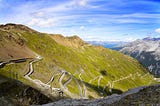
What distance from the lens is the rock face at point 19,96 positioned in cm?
3747

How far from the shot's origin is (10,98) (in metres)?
46.7

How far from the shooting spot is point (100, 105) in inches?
1328

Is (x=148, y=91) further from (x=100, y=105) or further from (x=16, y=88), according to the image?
(x=16, y=88)

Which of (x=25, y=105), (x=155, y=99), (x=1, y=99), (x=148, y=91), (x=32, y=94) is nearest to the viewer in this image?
(x=155, y=99)

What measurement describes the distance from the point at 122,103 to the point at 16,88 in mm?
31904

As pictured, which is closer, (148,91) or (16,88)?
(148,91)

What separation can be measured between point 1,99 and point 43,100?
7986mm

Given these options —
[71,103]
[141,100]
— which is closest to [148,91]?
[141,100]

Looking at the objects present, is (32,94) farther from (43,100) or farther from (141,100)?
(141,100)

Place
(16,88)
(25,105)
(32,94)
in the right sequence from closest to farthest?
1. (25,105)
2. (32,94)
3. (16,88)

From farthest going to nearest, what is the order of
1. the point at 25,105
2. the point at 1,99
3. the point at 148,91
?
1. the point at 1,99
2. the point at 25,105
3. the point at 148,91

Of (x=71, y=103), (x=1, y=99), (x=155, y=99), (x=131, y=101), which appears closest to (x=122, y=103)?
(x=131, y=101)

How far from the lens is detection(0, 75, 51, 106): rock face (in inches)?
Result: 1475

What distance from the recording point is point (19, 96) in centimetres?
3859
